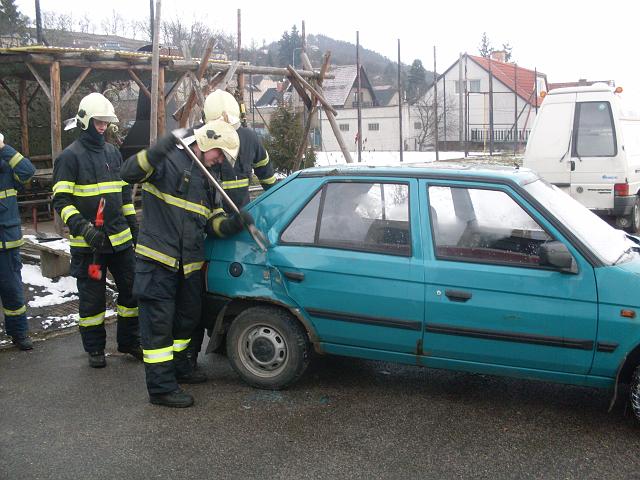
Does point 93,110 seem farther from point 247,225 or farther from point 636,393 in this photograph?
point 636,393

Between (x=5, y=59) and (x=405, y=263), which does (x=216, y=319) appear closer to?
(x=405, y=263)

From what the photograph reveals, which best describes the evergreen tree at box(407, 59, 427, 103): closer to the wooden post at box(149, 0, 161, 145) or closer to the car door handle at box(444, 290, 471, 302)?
the wooden post at box(149, 0, 161, 145)

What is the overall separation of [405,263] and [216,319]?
1.45 meters

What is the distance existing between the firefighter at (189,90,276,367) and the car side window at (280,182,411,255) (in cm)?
74

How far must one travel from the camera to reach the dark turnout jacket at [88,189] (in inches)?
204

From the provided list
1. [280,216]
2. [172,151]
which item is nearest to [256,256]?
[280,216]

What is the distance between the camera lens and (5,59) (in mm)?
10250

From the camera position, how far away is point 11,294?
5.72 meters

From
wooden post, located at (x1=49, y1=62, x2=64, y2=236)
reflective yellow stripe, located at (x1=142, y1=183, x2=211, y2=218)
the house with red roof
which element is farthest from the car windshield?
the house with red roof

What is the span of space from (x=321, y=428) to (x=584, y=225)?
2.04 metres

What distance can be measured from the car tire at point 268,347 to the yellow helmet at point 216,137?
1112mm

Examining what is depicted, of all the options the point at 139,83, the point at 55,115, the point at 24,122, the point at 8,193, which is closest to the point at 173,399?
the point at 8,193

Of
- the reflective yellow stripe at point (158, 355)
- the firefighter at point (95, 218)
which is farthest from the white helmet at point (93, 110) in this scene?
A: the reflective yellow stripe at point (158, 355)

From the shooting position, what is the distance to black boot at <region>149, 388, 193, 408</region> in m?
4.46
